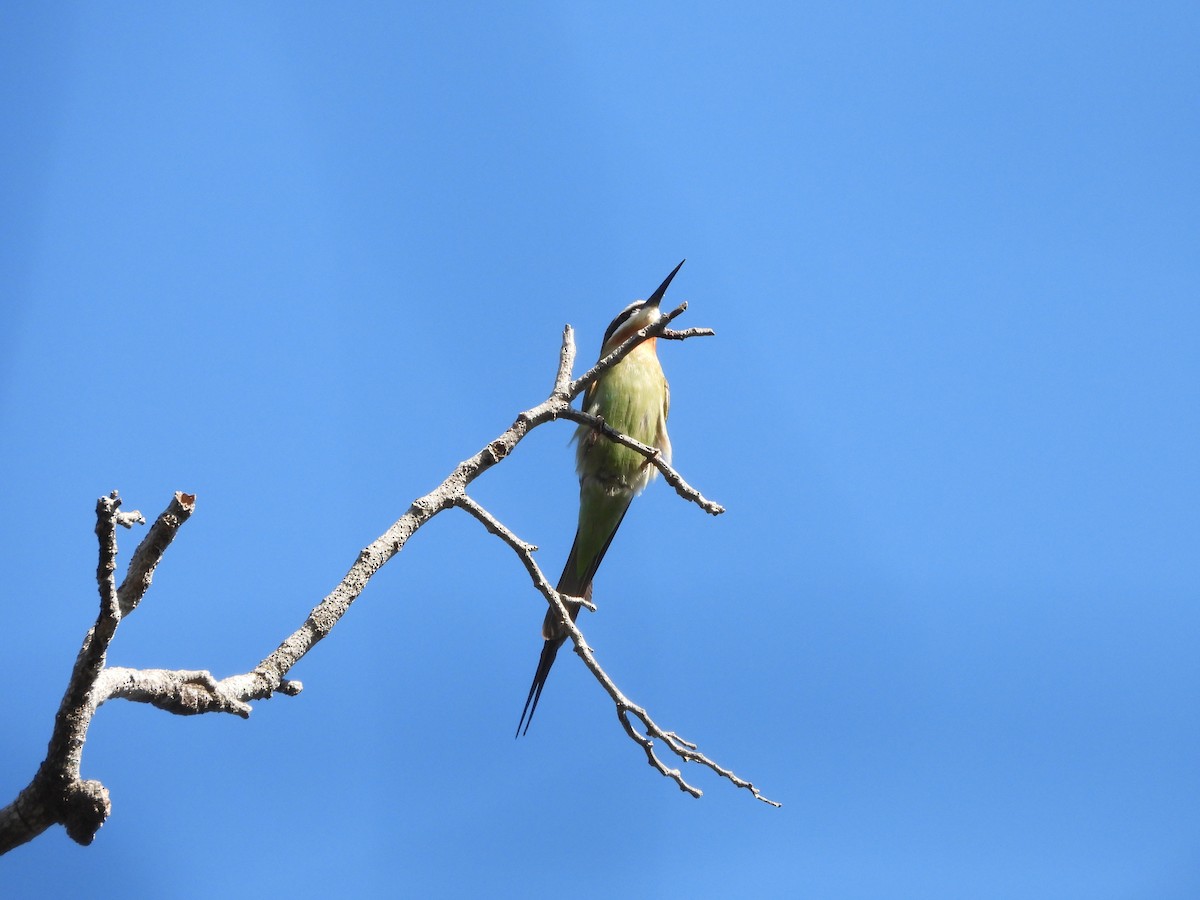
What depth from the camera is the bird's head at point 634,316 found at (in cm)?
554

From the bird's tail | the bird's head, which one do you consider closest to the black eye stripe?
the bird's head

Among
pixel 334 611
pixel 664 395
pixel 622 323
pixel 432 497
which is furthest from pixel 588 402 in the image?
pixel 334 611

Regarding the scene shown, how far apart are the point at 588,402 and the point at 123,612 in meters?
3.02

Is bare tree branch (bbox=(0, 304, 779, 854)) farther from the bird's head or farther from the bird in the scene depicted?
the bird's head

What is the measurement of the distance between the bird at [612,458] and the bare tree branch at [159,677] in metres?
1.38

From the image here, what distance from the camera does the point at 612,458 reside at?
14.2 feet

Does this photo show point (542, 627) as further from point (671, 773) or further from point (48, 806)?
point (48, 806)

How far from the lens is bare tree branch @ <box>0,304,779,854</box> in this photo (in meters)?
1.59

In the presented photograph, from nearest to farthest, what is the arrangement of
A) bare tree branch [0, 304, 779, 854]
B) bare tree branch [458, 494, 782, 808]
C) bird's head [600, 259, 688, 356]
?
1. bare tree branch [0, 304, 779, 854]
2. bare tree branch [458, 494, 782, 808]
3. bird's head [600, 259, 688, 356]

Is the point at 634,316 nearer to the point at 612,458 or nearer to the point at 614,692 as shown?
the point at 612,458

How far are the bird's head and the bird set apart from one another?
578 mm

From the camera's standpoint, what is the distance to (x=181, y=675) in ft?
5.96

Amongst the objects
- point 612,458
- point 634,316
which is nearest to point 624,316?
point 634,316

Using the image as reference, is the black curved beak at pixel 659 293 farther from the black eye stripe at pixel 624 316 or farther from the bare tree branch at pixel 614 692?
the bare tree branch at pixel 614 692
